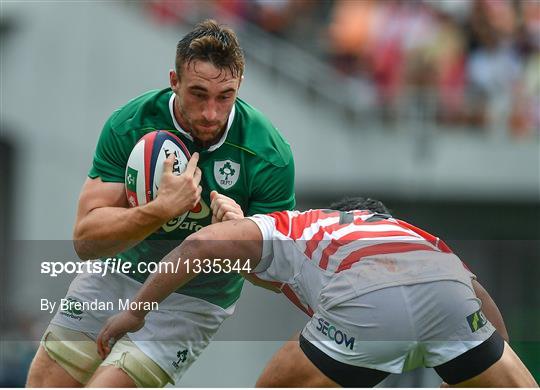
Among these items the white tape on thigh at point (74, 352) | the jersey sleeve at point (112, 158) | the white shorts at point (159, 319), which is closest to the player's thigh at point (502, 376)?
the white shorts at point (159, 319)

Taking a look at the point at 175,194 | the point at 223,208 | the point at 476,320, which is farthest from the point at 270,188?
the point at 476,320

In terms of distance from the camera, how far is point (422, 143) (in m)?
14.2

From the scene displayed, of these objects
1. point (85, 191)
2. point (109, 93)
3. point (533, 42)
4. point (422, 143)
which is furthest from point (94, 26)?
point (85, 191)

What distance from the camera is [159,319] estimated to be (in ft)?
22.9

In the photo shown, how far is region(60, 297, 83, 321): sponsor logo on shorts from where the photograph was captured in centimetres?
719

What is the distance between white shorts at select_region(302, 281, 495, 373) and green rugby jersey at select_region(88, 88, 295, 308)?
0.96m

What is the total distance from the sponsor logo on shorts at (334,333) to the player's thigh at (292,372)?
0.51 feet

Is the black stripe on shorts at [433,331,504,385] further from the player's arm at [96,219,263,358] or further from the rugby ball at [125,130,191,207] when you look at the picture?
the rugby ball at [125,130,191,207]

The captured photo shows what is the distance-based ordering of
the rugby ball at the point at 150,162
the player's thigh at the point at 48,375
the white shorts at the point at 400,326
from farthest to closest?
the player's thigh at the point at 48,375 → the rugby ball at the point at 150,162 → the white shorts at the point at 400,326

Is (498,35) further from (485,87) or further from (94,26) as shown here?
(94,26)

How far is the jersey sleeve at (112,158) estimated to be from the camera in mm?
6688

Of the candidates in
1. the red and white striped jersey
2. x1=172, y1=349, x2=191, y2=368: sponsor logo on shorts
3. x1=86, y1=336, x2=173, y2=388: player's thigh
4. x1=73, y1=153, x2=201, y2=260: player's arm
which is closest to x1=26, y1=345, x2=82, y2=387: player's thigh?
x1=86, y1=336, x2=173, y2=388: player's thigh

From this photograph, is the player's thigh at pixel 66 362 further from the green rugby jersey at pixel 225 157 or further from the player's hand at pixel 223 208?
the player's hand at pixel 223 208

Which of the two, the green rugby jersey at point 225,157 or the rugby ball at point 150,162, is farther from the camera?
the green rugby jersey at point 225,157
